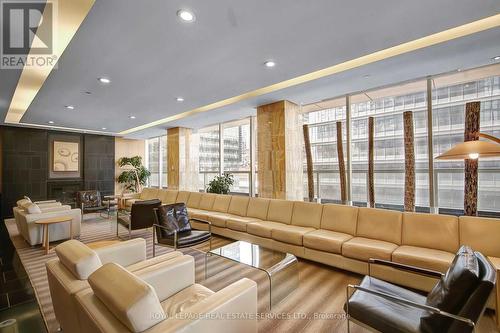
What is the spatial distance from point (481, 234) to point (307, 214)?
213 cm

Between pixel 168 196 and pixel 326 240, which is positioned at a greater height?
pixel 168 196

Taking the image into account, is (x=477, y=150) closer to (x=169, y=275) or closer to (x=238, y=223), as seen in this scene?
(x=169, y=275)

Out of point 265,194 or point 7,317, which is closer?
point 7,317

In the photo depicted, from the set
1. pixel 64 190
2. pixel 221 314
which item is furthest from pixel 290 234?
pixel 64 190

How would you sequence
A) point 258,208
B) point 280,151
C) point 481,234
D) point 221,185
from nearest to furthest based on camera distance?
point 481,234, point 258,208, point 280,151, point 221,185

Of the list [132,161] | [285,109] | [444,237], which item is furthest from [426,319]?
[132,161]

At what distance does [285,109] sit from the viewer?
193 inches

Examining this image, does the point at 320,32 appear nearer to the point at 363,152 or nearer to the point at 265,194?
the point at 363,152

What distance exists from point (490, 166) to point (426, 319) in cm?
312

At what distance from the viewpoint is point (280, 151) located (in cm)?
501

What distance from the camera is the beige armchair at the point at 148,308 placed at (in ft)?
3.67

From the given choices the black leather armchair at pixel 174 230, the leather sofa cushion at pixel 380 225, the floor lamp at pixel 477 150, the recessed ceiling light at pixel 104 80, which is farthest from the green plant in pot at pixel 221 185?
the floor lamp at pixel 477 150

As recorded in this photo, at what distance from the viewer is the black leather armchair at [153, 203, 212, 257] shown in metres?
3.33

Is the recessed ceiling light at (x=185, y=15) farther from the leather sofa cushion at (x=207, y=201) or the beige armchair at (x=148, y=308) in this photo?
the leather sofa cushion at (x=207, y=201)
